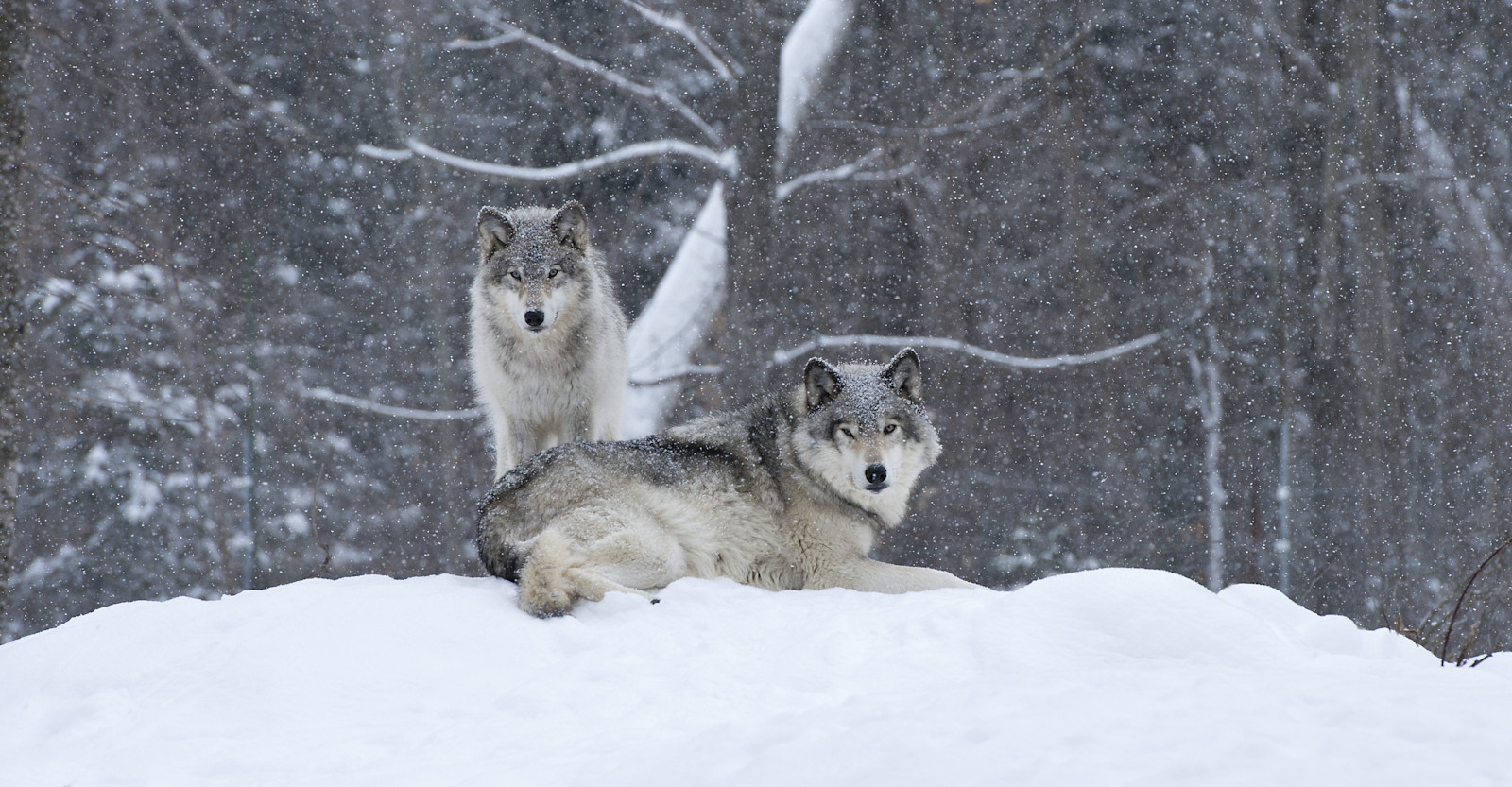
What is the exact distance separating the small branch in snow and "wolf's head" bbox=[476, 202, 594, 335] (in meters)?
6.04

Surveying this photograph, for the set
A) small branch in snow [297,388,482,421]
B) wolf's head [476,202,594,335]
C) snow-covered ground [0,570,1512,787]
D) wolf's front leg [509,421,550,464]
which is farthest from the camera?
small branch in snow [297,388,482,421]

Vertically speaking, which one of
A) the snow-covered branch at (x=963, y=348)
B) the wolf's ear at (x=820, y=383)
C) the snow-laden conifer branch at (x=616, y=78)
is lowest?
the snow-covered branch at (x=963, y=348)

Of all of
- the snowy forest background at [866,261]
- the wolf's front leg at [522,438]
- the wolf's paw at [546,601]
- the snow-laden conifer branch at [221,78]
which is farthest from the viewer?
the snow-laden conifer branch at [221,78]

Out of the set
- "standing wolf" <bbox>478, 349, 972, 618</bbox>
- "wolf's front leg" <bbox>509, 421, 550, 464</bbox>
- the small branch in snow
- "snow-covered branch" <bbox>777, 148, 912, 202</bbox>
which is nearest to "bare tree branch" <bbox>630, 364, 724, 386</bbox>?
the small branch in snow

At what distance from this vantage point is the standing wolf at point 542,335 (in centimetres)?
618

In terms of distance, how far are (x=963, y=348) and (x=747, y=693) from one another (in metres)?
Answer: 10.0

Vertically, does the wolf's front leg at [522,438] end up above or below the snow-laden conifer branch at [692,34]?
below

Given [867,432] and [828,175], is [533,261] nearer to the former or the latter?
[867,432]

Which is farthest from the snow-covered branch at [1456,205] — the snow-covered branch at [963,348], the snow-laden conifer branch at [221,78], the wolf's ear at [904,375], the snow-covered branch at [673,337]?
the snow-laden conifer branch at [221,78]

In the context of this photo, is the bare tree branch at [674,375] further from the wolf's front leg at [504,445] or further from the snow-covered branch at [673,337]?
the wolf's front leg at [504,445]

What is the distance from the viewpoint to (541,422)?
6.60 metres

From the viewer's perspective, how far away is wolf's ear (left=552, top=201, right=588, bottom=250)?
6.25 meters

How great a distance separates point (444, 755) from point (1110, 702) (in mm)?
1804

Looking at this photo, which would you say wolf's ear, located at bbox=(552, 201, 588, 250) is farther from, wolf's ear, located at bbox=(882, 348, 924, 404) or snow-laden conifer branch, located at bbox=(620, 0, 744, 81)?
snow-laden conifer branch, located at bbox=(620, 0, 744, 81)
